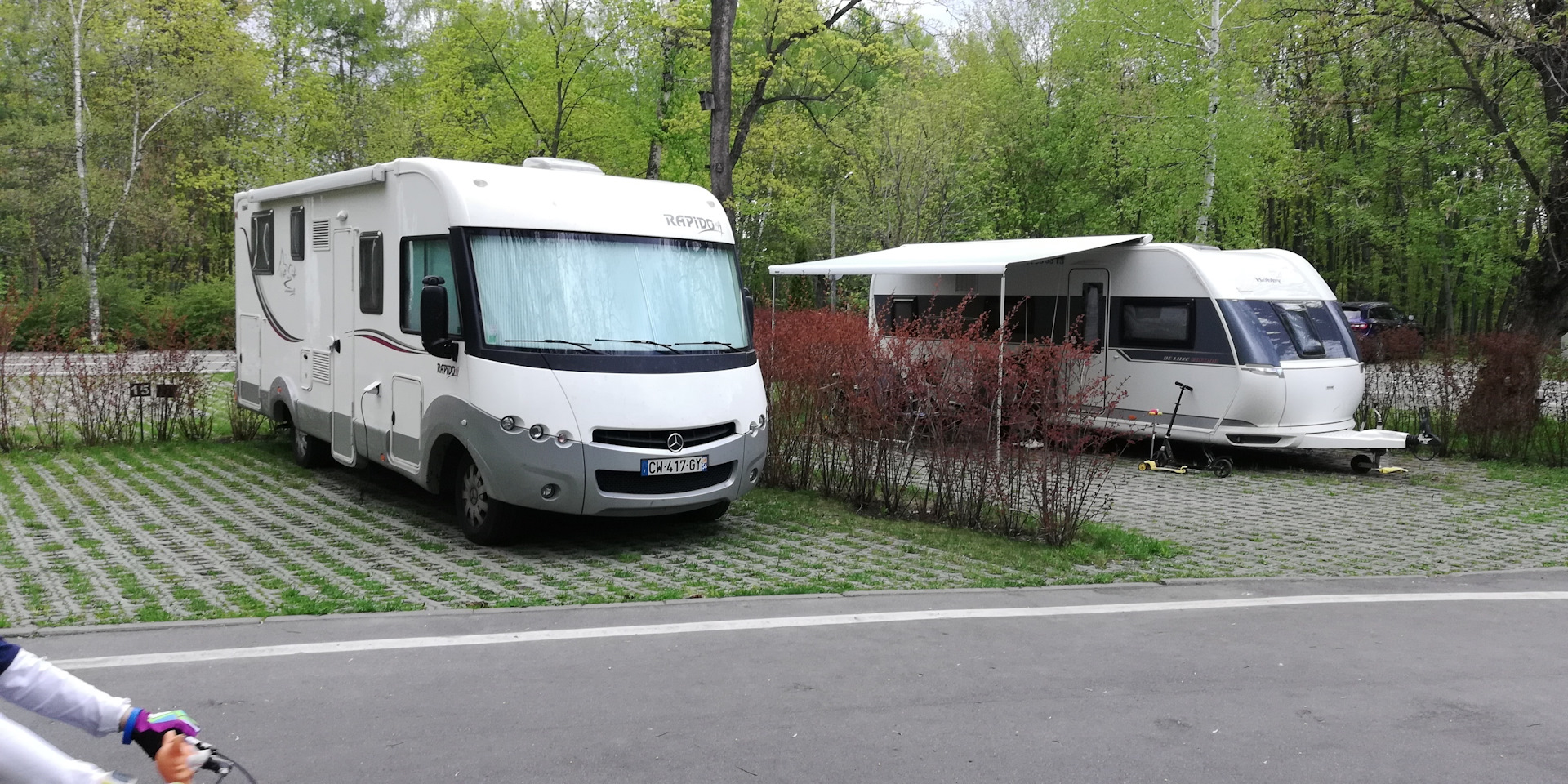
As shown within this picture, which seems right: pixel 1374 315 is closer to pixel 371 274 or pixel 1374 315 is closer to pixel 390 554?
pixel 371 274

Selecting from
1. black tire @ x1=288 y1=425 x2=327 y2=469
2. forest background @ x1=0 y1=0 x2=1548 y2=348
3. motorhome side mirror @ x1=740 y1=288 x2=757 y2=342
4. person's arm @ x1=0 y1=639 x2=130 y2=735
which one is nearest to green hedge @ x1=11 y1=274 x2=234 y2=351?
forest background @ x1=0 y1=0 x2=1548 y2=348

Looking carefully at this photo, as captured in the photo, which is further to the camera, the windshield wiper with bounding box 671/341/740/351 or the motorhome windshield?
the windshield wiper with bounding box 671/341/740/351

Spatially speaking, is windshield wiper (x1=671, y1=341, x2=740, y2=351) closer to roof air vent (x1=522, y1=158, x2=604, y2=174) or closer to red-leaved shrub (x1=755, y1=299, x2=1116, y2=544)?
red-leaved shrub (x1=755, y1=299, x2=1116, y2=544)

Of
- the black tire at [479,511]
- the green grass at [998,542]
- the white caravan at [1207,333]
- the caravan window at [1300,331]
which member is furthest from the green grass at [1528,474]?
the black tire at [479,511]

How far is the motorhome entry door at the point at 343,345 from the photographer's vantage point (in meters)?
9.98

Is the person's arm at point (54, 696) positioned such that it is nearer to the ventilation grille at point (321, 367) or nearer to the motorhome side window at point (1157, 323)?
the ventilation grille at point (321, 367)

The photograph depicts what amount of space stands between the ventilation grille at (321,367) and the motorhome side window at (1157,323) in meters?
9.06

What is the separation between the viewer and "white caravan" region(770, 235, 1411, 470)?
13031 mm

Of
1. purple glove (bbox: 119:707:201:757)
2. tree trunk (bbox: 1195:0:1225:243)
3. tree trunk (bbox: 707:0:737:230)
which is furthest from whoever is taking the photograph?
tree trunk (bbox: 1195:0:1225:243)

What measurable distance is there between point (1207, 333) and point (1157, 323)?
0.69 meters

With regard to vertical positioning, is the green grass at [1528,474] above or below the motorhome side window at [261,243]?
Result: below

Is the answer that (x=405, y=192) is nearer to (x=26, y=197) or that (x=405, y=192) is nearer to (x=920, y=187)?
(x=920, y=187)

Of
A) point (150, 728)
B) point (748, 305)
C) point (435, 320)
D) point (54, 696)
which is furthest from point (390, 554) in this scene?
point (150, 728)

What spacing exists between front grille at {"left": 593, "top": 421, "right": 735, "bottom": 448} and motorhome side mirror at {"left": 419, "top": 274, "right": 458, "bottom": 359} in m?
1.24
